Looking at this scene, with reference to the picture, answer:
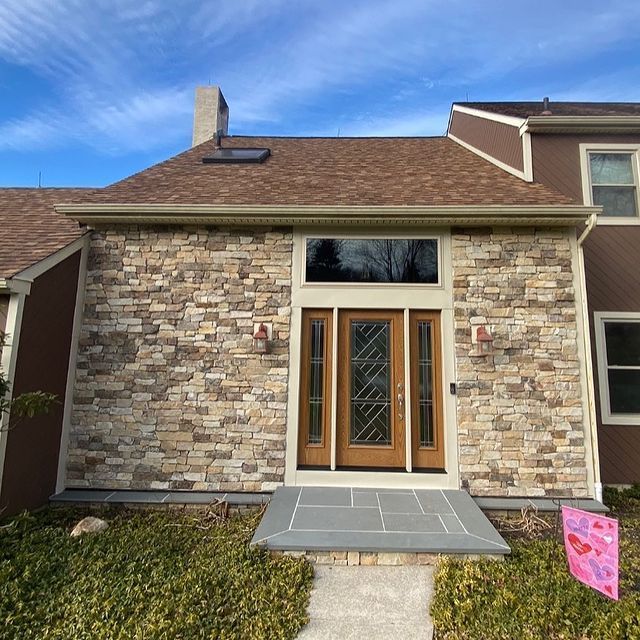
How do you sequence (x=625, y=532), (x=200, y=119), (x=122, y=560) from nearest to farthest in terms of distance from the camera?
(x=122, y=560)
(x=625, y=532)
(x=200, y=119)

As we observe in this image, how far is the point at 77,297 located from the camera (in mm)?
4969

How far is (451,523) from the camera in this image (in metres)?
3.73

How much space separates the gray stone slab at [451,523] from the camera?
3.59 m

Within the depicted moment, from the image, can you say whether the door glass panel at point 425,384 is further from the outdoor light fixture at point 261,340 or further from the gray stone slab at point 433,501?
the outdoor light fixture at point 261,340

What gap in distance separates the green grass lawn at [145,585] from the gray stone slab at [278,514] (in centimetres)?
19

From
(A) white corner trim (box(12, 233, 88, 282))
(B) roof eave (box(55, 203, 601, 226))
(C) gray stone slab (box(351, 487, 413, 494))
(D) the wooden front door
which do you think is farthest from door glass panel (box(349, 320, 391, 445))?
(A) white corner trim (box(12, 233, 88, 282))

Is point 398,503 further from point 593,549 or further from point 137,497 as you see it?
point 137,497

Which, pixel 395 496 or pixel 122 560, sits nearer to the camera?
pixel 122 560

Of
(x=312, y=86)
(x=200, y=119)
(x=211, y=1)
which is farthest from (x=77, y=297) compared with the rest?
(x=312, y=86)

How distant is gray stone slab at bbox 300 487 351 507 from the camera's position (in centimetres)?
418

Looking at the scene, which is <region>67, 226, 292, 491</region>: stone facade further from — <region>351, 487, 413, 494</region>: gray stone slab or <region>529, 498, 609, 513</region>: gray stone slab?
<region>529, 498, 609, 513</region>: gray stone slab

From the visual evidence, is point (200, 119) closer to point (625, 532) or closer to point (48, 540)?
point (48, 540)

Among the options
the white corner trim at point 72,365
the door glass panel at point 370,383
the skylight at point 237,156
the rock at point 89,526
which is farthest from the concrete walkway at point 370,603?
the skylight at point 237,156

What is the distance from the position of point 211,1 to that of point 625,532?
9485 millimetres
